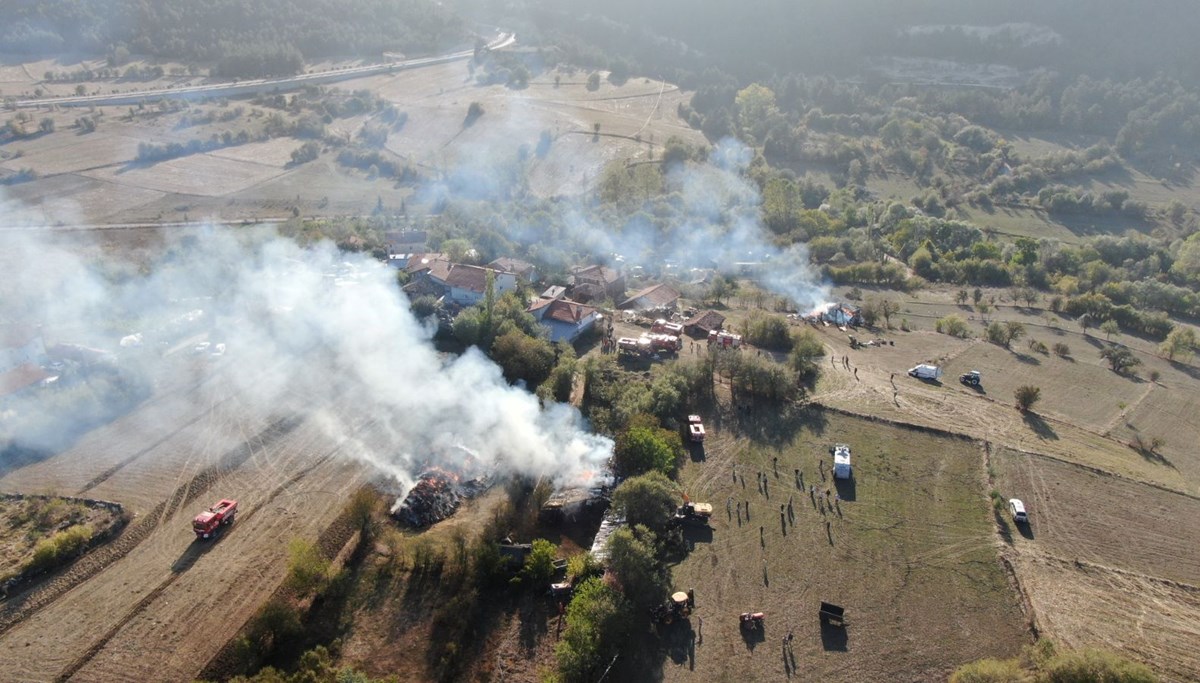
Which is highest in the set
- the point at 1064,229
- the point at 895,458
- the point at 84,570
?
the point at 84,570

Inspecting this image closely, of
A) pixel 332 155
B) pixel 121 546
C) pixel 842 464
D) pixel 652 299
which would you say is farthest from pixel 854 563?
pixel 332 155

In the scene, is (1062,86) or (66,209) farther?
(1062,86)

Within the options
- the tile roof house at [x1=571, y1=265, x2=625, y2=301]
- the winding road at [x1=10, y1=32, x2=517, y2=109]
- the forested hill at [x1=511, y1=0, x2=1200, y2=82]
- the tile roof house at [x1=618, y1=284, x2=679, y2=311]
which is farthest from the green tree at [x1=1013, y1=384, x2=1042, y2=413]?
the winding road at [x1=10, y1=32, x2=517, y2=109]

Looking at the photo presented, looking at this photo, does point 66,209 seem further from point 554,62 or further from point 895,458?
point 554,62

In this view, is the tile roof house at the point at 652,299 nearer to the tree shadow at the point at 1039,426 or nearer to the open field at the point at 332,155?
the tree shadow at the point at 1039,426

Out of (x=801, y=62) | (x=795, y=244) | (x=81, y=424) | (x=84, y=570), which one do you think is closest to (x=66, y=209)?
(x=81, y=424)

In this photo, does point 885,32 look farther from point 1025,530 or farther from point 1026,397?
point 1025,530

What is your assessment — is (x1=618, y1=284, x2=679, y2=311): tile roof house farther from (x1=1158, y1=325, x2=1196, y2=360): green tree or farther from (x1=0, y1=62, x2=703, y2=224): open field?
(x1=1158, y1=325, x2=1196, y2=360): green tree
